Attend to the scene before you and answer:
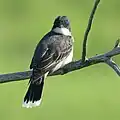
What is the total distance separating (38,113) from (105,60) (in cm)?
685

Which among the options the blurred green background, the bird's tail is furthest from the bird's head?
the blurred green background

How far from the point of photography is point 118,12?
72.8 feet

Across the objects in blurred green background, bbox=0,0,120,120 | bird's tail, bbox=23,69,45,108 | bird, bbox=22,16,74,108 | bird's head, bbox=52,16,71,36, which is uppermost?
bird's head, bbox=52,16,71,36

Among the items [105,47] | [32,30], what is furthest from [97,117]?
[32,30]

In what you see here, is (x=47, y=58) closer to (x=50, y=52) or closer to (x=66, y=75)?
(x=50, y=52)

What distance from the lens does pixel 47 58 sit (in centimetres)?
827

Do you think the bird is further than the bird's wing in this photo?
No

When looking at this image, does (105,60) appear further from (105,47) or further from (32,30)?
(32,30)

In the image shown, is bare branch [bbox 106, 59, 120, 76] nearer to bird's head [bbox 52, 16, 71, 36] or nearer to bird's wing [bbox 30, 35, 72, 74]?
bird's wing [bbox 30, 35, 72, 74]

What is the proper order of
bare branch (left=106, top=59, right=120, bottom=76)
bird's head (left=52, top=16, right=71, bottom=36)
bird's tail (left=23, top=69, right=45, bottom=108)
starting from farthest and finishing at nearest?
bird's head (left=52, top=16, right=71, bottom=36), bird's tail (left=23, top=69, right=45, bottom=108), bare branch (left=106, top=59, right=120, bottom=76)

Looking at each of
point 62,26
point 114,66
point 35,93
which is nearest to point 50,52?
point 35,93

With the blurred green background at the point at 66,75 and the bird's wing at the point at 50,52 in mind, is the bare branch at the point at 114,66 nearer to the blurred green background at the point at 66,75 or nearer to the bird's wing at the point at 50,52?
the bird's wing at the point at 50,52

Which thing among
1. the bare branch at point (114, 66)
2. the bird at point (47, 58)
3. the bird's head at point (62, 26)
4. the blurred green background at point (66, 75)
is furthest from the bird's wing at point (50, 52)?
the blurred green background at point (66, 75)

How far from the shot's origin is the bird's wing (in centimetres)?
817
